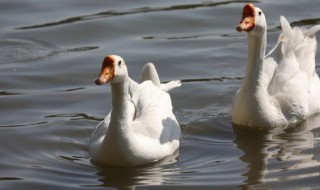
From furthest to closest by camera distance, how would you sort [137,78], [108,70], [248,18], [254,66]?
[137,78] → [254,66] → [248,18] → [108,70]

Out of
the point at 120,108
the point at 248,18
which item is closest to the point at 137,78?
the point at 248,18

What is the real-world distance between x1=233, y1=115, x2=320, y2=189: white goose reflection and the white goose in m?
0.85

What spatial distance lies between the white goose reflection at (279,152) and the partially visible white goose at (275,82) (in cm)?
13

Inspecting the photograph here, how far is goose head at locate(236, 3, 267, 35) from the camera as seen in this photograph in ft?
31.5

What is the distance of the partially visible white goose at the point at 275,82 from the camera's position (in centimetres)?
998

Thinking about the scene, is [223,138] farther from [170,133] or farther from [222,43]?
[222,43]

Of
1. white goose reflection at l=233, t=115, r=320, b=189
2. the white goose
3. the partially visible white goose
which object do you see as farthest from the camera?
the partially visible white goose

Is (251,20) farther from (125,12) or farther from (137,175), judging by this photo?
(125,12)

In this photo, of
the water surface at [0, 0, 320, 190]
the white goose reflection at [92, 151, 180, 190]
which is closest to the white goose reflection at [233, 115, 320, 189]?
the water surface at [0, 0, 320, 190]

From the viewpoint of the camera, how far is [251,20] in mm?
9648

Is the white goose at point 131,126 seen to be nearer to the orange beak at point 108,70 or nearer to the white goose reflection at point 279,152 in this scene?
the orange beak at point 108,70

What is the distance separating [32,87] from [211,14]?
394cm

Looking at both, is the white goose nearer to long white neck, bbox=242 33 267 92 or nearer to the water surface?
the water surface

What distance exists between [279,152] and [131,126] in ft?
5.14
